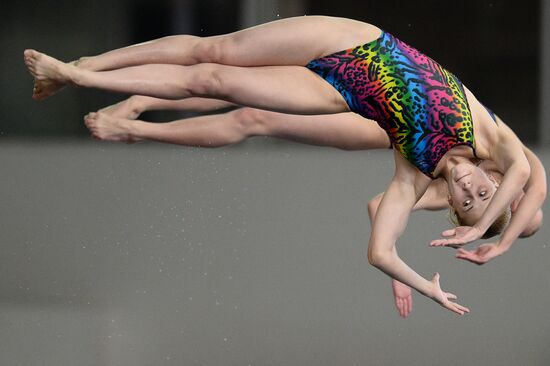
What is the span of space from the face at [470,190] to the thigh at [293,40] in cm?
45

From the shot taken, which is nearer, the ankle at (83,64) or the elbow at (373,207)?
the ankle at (83,64)

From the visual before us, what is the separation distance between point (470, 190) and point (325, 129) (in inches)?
24.3

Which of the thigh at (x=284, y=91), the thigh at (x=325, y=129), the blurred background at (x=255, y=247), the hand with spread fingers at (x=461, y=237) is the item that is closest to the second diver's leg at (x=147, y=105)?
the thigh at (x=325, y=129)

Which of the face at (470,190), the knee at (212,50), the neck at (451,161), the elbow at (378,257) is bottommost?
the elbow at (378,257)

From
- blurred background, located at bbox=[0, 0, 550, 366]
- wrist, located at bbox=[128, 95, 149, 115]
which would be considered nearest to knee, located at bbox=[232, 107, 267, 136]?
wrist, located at bbox=[128, 95, 149, 115]

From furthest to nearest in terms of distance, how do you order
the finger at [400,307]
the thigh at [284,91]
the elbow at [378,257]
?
1. the finger at [400,307]
2. the elbow at [378,257]
3. the thigh at [284,91]

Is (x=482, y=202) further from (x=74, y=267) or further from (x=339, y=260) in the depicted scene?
(x=74, y=267)

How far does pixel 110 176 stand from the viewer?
15.9ft

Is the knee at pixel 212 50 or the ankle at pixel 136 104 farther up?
the knee at pixel 212 50

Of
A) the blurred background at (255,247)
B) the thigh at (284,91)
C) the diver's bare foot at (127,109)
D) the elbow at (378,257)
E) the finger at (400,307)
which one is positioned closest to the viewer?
the thigh at (284,91)

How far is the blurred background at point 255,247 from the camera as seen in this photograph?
184 inches

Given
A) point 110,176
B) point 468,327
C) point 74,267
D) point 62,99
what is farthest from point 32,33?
point 468,327

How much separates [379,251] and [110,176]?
6.44 ft

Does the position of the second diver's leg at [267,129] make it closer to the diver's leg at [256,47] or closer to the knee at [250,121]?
the knee at [250,121]
